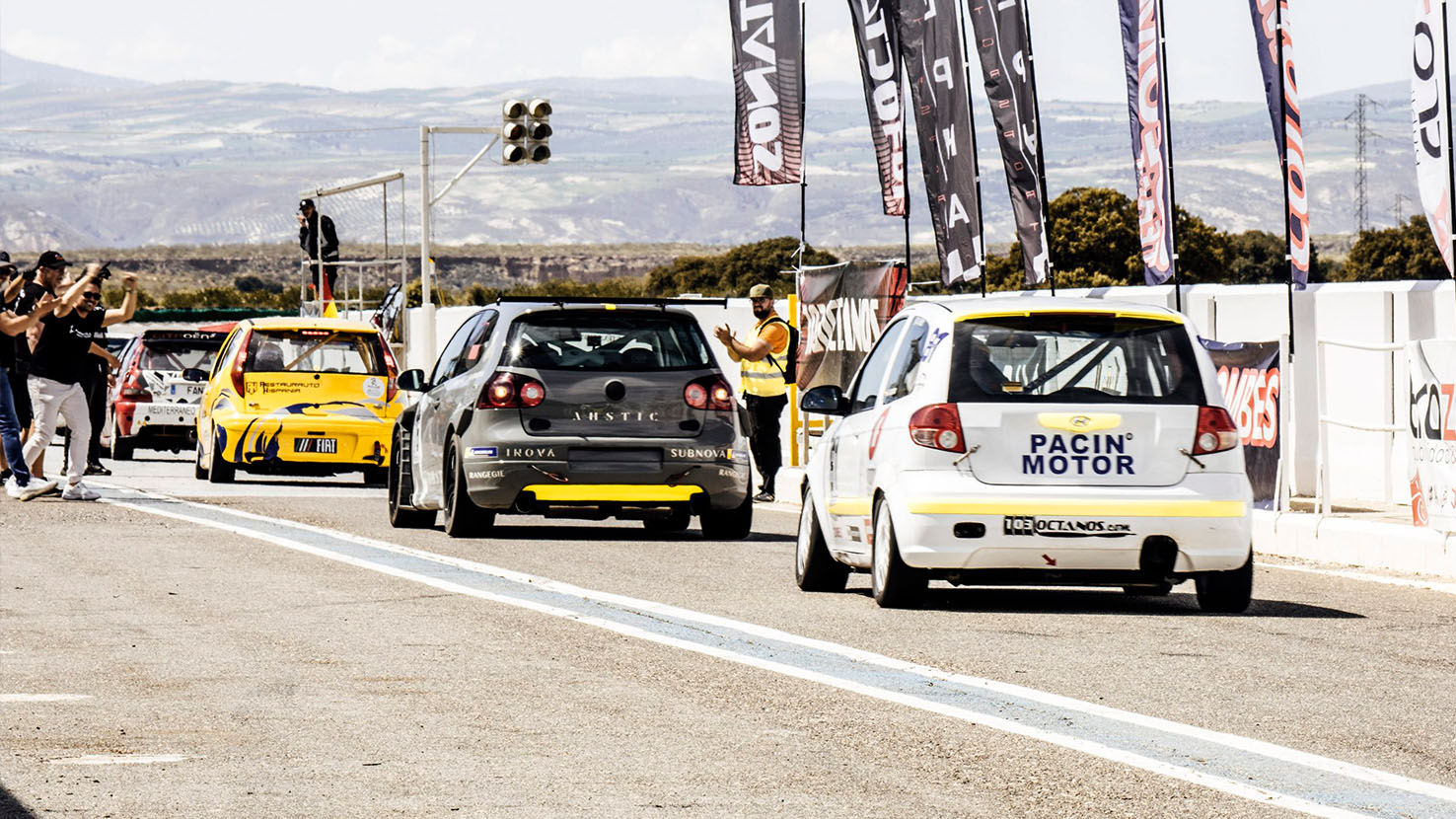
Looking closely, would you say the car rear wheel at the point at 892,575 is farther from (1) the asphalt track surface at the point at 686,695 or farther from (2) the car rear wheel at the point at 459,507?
(2) the car rear wheel at the point at 459,507

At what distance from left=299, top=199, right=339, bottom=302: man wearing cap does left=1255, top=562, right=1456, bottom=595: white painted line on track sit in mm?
37194

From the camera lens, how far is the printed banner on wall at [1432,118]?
15562 millimetres

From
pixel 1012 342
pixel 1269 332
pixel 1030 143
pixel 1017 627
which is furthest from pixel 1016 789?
pixel 1030 143

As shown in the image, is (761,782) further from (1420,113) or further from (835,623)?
(1420,113)

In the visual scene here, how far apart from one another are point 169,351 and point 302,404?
19.8ft

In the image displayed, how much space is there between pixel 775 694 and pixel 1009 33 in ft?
56.4

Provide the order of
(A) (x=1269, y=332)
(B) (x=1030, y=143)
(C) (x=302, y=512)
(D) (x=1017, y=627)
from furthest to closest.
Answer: (B) (x=1030, y=143) < (A) (x=1269, y=332) < (C) (x=302, y=512) < (D) (x=1017, y=627)

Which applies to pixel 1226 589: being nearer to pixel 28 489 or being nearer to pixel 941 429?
pixel 941 429

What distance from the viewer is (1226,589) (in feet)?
38.3

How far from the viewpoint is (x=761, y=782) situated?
694 centimetres

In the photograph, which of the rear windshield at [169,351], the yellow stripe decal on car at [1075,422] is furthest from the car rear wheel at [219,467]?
the yellow stripe decal on car at [1075,422]

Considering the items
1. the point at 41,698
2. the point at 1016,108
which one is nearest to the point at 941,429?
the point at 41,698

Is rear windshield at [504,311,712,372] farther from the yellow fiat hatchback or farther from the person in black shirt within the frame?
the yellow fiat hatchback

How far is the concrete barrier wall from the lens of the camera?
19609 millimetres
